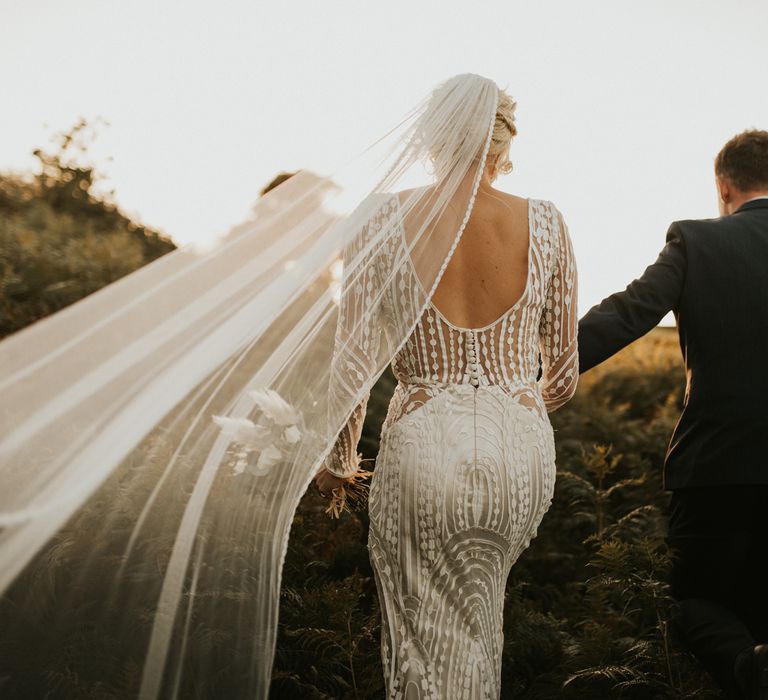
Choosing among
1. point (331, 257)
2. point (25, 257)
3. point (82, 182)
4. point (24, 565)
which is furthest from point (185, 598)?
A: point (82, 182)

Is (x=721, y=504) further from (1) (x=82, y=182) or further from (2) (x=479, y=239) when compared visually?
(1) (x=82, y=182)

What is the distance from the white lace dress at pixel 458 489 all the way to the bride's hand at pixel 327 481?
0.24 m

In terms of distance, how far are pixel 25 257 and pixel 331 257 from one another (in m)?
6.48

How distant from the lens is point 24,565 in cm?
233

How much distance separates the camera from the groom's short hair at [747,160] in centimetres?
378

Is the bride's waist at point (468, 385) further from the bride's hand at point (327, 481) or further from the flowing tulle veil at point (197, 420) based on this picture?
the bride's hand at point (327, 481)

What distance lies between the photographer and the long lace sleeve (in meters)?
3.26

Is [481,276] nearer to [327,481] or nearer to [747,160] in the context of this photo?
[327,481]

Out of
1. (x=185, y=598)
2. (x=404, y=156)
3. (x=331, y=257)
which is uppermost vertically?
(x=404, y=156)

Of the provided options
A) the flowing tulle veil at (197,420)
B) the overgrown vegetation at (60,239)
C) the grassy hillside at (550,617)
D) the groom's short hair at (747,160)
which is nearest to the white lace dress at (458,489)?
the flowing tulle veil at (197,420)

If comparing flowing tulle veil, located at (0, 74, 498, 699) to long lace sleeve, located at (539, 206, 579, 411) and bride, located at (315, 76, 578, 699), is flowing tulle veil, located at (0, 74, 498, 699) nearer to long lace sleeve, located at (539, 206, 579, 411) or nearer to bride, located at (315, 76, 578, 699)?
bride, located at (315, 76, 578, 699)

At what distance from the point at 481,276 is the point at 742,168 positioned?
1.52 m

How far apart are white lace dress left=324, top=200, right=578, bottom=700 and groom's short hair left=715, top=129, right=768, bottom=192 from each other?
3.86 feet

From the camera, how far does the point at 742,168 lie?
385 centimetres
